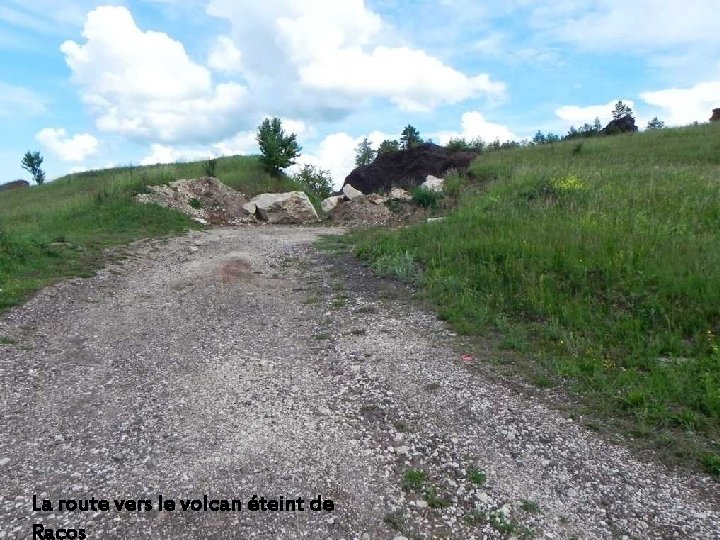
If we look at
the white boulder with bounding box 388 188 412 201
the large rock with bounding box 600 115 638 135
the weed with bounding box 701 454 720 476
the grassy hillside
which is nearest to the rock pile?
the grassy hillside

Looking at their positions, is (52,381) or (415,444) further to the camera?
(52,381)

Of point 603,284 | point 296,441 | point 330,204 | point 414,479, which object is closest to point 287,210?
point 330,204

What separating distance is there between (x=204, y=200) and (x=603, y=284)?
15207 mm

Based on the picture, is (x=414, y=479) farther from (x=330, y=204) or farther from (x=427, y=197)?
(x=330, y=204)

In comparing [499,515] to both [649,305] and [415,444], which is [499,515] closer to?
[415,444]

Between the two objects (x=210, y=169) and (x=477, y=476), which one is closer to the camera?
(x=477, y=476)

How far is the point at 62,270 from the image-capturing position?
392 inches

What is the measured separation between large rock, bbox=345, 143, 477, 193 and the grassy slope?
843cm

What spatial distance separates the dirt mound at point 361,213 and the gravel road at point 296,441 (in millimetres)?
9868

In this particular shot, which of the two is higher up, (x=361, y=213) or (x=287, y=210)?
(x=287, y=210)

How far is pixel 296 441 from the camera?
14.5 feet

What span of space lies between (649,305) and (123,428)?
632 centimetres

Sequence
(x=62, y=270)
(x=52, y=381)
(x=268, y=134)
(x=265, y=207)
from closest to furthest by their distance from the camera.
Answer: (x=52, y=381), (x=62, y=270), (x=265, y=207), (x=268, y=134)

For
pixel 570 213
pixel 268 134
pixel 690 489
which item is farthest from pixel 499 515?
pixel 268 134
